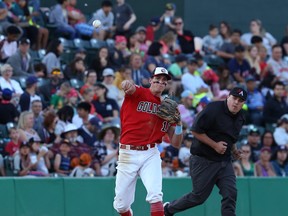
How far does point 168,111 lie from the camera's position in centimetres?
1108

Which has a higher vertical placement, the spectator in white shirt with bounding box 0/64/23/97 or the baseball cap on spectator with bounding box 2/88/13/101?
the spectator in white shirt with bounding box 0/64/23/97

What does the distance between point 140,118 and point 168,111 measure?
37 centimetres

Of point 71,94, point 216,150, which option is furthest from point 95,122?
point 216,150

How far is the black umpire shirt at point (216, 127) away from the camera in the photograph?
11570 millimetres

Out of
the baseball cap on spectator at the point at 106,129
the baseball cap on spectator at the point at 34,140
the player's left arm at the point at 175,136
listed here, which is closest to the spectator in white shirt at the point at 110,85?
the baseball cap on spectator at the point at 106,129

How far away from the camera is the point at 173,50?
2017 cm

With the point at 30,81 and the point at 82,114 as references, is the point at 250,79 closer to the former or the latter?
the point at 82,114

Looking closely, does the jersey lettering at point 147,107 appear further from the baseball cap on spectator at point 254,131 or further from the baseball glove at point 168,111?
the baseball cap on spectator at point 254,131

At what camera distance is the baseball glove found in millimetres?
11070

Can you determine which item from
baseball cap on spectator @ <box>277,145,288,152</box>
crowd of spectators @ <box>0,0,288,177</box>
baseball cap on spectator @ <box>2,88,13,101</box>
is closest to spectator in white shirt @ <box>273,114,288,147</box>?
crowd of spectators @ <box>0,0,288,177</box>

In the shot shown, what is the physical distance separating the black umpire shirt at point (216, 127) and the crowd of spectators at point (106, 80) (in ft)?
11.6

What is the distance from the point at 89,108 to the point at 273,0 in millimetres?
7946

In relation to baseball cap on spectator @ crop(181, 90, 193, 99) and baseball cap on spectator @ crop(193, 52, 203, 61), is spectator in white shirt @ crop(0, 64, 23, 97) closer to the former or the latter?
baseball cap on spectator @ crop(181, 90, 193, 99)

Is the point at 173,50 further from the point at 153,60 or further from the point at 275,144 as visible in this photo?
the point at 275,144
